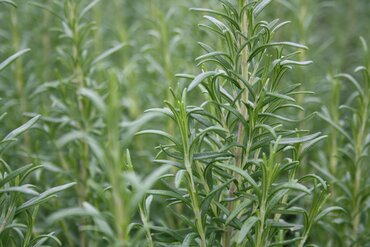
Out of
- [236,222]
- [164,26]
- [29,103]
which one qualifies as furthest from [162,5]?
[236,222]

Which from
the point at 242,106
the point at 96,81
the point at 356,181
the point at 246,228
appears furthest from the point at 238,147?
the point at 96,81

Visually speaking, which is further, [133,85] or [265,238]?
[133,85]

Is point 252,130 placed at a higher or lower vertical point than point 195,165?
higher

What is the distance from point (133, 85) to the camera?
2795mm

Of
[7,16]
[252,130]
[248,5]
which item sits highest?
[7,16]

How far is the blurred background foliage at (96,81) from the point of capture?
2141 mm

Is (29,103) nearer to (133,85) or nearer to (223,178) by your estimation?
(133,85)

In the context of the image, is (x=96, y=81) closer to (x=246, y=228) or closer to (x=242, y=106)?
(x=242, y=106)

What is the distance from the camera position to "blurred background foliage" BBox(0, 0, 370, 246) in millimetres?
2141

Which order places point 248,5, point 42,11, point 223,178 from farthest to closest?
point 42,11, point 223,178, point 248,5

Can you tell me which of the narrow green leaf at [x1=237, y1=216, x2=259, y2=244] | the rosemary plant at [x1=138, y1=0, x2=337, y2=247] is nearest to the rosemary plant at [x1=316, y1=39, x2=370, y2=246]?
the rosemary plant at [x1=138, y1=0, x2=337, y2=247]

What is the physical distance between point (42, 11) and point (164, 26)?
1.06 metres

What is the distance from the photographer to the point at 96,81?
9.09ft

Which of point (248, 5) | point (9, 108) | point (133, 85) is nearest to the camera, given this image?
point (248, 5)
